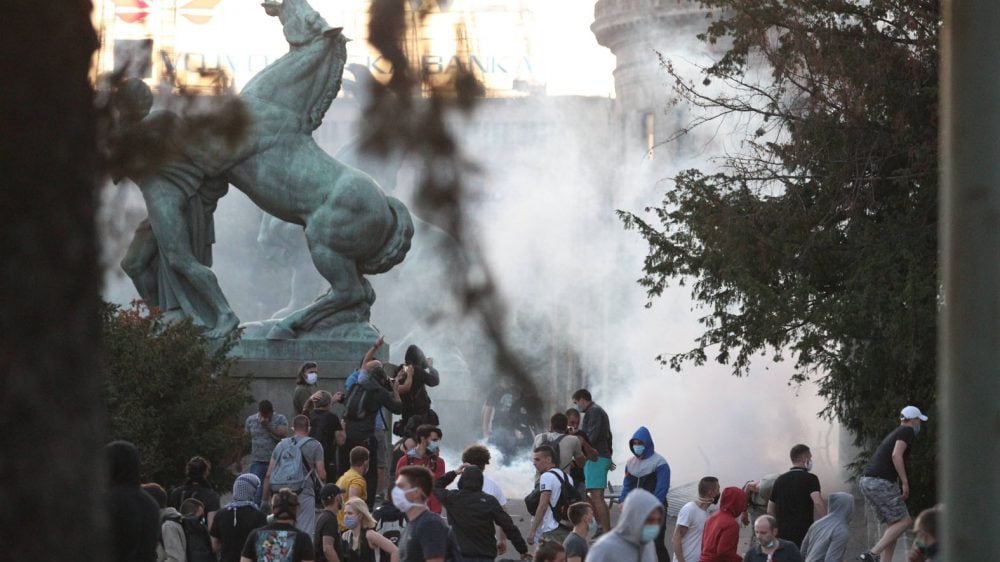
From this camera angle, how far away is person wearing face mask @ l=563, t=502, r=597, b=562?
392 inches

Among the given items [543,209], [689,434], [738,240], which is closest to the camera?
[738,240]

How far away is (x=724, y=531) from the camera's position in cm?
1145

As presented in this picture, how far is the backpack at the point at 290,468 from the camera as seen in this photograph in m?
13.0

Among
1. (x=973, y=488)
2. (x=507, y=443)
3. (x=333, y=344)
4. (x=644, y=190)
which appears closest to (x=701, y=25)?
(x=644, y=190)

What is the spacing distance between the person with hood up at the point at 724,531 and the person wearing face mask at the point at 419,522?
9.25 ft

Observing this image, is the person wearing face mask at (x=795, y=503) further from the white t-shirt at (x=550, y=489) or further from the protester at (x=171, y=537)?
the protester at (x=171, y=537)

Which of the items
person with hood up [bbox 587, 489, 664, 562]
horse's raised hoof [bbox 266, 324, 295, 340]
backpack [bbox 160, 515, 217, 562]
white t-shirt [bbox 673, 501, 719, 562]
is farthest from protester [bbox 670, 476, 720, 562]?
horse's raised hoof [bbox 266, 324, 295, 340]

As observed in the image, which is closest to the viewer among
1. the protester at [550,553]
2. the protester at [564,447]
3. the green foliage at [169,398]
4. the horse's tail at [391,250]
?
the protester at [550,553]

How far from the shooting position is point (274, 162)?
19016 millimetres

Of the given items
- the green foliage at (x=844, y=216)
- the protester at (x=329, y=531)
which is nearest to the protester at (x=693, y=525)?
the protester at (x=329, y=531)

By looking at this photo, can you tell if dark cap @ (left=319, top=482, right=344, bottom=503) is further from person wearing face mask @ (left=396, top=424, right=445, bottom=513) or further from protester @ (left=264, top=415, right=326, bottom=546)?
person wearing face mask @ (left=396, top=424, right=445, bottom=513)

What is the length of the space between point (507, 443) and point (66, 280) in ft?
66.9

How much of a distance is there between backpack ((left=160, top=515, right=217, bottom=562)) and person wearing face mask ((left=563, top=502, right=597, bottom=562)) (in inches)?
85.8

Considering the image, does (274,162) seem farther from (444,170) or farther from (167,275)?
(444,170)
